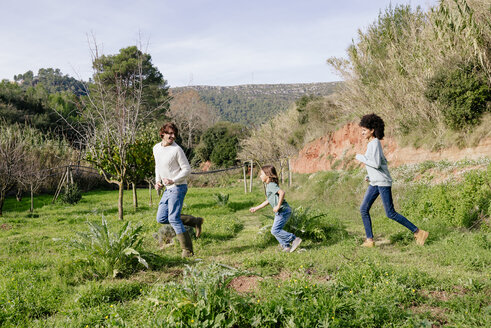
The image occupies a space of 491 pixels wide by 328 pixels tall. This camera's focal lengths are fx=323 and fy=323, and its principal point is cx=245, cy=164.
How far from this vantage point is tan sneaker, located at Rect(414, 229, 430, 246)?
490 centimetres

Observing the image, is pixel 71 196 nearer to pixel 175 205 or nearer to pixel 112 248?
pixel 175 205

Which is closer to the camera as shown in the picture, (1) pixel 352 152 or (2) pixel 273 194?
(2) pixel 273 194

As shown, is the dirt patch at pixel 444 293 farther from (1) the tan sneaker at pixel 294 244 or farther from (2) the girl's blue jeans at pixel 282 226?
(2) the girl's blue jeans at pixel 282 226

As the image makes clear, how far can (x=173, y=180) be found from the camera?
16.1 ft

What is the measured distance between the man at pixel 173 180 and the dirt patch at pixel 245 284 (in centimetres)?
147

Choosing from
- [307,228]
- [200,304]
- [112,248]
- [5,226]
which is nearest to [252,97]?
[5,226]

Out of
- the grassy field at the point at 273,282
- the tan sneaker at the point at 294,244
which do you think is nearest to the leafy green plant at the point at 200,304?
the grassy field at the point at 273,282

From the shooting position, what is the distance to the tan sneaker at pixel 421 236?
16.1 ft

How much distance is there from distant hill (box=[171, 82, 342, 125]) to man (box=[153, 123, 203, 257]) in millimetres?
59419

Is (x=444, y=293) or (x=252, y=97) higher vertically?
(x=252, y=97)

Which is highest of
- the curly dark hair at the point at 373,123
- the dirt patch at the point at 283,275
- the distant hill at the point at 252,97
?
the distant hill at the point at 252,97

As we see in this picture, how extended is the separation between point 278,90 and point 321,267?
88.9 metres

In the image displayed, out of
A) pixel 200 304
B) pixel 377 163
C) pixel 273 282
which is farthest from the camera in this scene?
pixel 377 163

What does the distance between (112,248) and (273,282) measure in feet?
6.97
